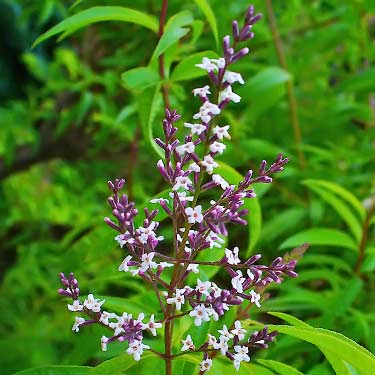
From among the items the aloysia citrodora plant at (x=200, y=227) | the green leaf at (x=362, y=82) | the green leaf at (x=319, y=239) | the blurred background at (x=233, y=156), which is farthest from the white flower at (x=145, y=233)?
the green leaf at (x=362, y=82)

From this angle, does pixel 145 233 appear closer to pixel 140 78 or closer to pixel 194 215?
pixel 194 215

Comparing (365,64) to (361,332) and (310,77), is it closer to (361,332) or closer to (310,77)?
(310,77)

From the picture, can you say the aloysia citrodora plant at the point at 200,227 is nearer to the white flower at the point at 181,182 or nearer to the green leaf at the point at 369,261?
the white flower at the point at 181,182

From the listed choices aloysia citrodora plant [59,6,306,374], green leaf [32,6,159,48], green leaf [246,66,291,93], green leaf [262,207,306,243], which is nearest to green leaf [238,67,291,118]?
green leaf [246,66,291,93]

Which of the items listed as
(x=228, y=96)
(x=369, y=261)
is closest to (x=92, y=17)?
(x=228, y=96)

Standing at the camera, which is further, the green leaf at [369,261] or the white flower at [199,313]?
the green leaf at [369,261]
